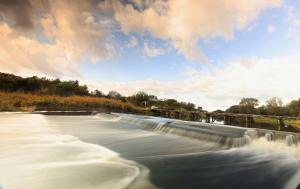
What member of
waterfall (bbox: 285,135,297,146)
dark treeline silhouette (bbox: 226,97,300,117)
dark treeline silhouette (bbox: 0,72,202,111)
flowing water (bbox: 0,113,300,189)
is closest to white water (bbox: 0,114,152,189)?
flowing water (bbox: 0,113,300,189)

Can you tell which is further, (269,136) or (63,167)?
(269,136)

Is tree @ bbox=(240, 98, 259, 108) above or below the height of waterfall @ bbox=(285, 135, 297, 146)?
above

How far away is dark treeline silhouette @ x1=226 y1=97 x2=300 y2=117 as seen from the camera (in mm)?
26406

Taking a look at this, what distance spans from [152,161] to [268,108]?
923 inches

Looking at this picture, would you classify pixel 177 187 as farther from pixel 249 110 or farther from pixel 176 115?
pixel 249 110

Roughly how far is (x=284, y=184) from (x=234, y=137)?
4160 mm

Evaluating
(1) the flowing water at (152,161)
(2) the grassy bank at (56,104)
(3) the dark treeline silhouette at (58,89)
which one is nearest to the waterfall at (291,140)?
(1) the flowing water at (152,161)

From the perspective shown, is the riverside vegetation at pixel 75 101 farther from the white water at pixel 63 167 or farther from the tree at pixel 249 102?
the white water at pixel 63 167

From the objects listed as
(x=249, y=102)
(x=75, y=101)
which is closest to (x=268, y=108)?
(x=249, y=102)

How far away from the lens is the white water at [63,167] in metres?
5.59

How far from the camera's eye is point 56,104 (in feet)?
101

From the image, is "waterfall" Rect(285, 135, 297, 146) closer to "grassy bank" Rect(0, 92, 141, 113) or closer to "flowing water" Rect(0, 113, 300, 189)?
"flowing water" Rect(0, 113, 300, 189)

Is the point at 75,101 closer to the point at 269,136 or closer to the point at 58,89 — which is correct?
the point at 58,89

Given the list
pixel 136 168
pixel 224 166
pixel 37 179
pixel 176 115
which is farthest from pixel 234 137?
pixel 176 115
